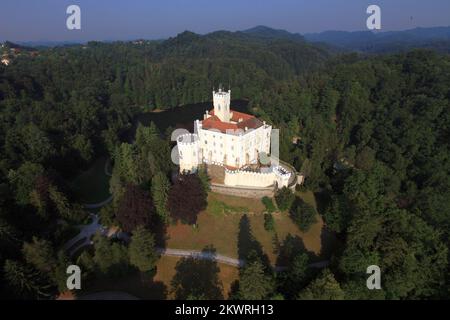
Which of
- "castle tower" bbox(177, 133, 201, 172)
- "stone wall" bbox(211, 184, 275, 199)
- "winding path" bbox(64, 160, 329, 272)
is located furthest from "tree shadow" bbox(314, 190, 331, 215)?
"castle tower" bbox(177, 133, 201, 172)

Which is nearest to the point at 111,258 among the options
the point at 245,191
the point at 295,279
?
the point at 245,191

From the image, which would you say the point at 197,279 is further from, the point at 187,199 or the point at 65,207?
the point at 65,207

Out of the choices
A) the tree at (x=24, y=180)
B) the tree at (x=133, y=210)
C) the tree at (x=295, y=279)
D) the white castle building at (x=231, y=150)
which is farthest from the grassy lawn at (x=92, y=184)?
the tree at (x=295, y=279)

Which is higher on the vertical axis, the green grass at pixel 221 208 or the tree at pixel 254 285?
the green grass at pixel 221 208

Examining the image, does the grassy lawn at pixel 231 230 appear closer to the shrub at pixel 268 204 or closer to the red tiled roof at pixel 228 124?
the shrub at pixel 268 204

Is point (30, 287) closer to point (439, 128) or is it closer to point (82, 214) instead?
point (82, 214)

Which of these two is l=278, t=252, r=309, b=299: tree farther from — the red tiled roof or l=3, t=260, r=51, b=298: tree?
l=3, t=260, r=51, b=298: tree
